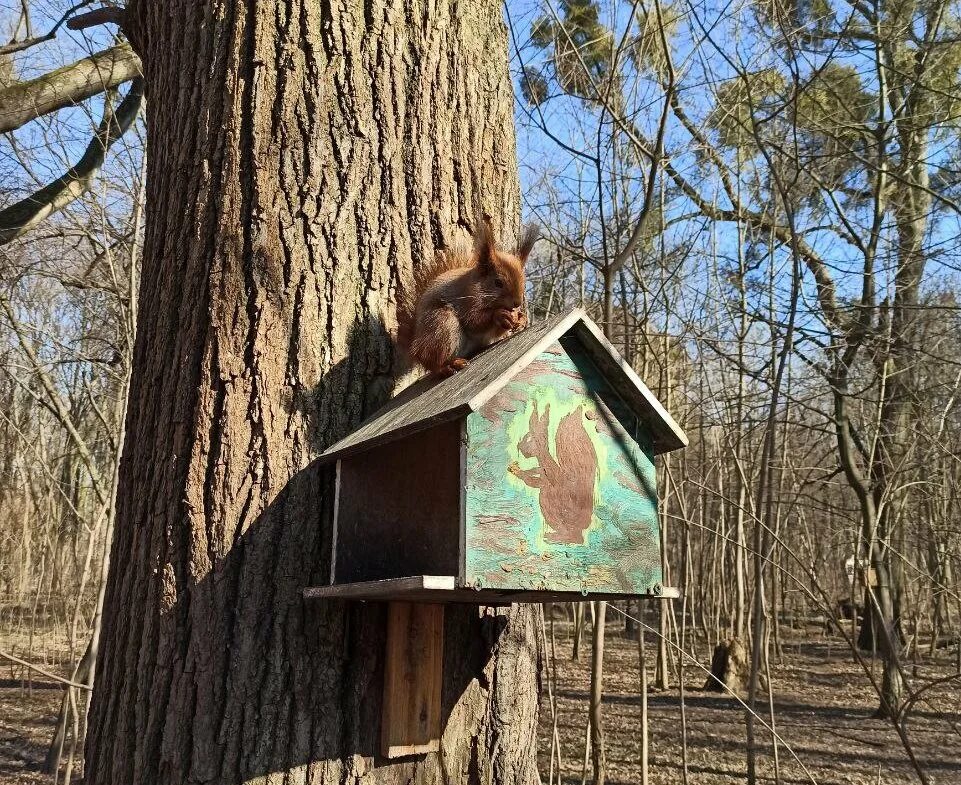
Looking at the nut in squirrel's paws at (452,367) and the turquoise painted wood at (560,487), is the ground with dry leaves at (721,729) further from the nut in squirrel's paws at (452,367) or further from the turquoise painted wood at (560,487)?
the nut in squirrel's paws at (452,367)

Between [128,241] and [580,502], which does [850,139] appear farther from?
[580,502]

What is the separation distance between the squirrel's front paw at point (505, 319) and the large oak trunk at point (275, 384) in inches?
11.7

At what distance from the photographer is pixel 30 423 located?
12172 mm

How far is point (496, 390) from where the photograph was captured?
5.43 feet

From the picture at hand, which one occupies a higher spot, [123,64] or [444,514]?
[123,64]

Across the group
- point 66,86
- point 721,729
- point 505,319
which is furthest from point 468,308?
point 721,729

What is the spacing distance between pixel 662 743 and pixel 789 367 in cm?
393

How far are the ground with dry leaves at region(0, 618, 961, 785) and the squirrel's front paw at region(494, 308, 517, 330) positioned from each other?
441 centimetres

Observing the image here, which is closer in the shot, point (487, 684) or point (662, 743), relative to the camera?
point (487, 684)

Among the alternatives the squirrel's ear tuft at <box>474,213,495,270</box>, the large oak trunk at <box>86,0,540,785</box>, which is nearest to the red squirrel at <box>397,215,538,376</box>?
the squirrel's ear tuft at <box>474,213,495,270</box>

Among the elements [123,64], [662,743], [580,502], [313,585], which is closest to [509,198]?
[580,502]

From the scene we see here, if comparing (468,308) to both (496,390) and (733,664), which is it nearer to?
(496,390)

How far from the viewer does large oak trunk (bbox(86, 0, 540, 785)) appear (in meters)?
1.93

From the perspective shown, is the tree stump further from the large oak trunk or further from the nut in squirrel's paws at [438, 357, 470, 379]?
the nut in squirrel's paws at [438, 357, 470, 379]
